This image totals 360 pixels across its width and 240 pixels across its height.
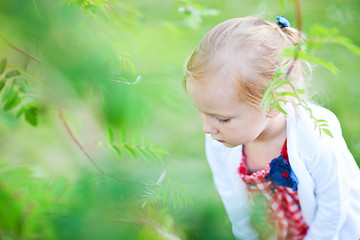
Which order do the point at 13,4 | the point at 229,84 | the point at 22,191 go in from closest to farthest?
the point at 13,4
the point at 22,191
the point at 229,84

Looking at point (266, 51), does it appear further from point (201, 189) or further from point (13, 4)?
point (13, 4)

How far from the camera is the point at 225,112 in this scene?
140cm

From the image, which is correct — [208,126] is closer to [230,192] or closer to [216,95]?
[216,95]

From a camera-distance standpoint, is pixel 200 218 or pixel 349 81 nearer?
pixel 200 218

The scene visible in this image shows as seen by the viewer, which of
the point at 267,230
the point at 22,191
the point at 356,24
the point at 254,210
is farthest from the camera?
the point at 356,24

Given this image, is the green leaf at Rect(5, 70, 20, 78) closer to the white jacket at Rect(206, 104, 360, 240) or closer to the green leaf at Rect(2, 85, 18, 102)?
the green leaf at Rect(2, 85, 18, 102)

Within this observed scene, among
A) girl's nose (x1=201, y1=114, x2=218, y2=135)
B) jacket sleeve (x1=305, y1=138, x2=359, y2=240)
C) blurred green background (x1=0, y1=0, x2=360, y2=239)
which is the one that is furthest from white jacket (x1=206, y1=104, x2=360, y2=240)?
blurred green background (x1=0, y1=0, x2=360, y2=239)

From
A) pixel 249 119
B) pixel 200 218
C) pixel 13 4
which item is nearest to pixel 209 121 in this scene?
pixel 249 119

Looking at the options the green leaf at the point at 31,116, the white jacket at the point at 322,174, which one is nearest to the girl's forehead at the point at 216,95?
the white jacket at the point at 322,174

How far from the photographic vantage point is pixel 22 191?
3.01 feet

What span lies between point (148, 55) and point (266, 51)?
61 cm

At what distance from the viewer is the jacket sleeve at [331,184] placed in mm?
1589

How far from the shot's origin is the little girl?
138cm

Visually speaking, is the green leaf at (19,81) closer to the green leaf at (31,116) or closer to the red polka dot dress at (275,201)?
the green leaf at (31,116)
